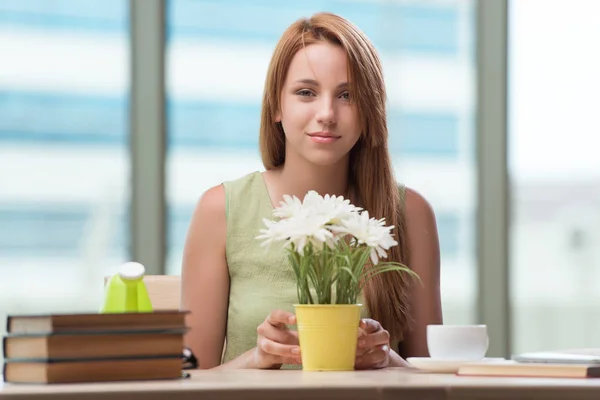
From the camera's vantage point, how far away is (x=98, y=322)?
1.21 meters

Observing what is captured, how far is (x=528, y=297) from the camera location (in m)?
3.79

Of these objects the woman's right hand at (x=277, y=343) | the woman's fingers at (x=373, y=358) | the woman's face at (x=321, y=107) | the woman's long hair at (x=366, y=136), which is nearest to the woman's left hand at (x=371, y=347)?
the woman's fingers at (x=373, y=358)

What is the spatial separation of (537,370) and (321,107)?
2.46ft

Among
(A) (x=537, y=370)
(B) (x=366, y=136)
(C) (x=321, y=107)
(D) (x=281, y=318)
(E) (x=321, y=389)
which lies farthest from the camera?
(B) (x=366, y=136)

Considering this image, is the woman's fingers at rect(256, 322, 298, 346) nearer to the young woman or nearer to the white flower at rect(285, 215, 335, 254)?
the white flower at rect(285, 215, 335, 254)

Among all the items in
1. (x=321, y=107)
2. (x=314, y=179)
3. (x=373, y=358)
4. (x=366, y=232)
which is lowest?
(x=373, y=358)

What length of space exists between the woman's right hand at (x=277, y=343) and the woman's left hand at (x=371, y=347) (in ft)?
0.33

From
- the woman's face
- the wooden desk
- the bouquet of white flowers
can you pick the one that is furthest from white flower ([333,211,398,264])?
the woman's face

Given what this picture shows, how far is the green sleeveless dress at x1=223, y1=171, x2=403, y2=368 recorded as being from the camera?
1974 millimetres

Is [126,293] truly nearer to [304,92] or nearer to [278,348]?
[278,348]

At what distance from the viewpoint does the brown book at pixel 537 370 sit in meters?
1.25

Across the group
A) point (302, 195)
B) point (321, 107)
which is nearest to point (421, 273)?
point (302, 195)

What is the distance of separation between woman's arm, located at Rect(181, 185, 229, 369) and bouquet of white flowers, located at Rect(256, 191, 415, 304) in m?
0.56

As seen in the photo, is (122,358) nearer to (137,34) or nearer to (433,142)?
(137,34)
